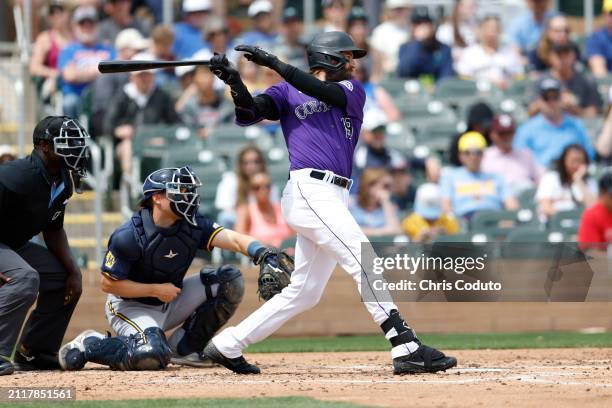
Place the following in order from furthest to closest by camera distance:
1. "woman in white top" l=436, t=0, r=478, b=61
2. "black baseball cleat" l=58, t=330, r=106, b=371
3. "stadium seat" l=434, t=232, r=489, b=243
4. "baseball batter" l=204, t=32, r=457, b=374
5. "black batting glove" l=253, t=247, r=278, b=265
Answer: "woman in white top" l=436, t=0, r=478, b=61, "stadium seat" l=434, t=232, r=489, b=243, "black baseball cleat" l=58, t=330, r=106, b=371, "black batting glove" l=253, t=247, r=278, b=265, "baseball batter" l=204, t=32, r=457, b=374

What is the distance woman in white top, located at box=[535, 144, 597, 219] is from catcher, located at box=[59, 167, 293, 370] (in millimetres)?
4910

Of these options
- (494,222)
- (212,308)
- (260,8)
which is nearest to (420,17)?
(260,8)

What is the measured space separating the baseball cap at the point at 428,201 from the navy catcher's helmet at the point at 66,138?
4841 mm

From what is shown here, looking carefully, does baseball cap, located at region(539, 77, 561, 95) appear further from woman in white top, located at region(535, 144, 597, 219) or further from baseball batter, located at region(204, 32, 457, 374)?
Answer: baseball batter, located at region(204, 32, 457, 374)

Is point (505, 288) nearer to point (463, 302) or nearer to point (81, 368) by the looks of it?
point (463, 302)

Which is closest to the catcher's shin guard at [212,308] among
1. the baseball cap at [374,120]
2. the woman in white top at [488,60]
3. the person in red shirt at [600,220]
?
the person in red shirt at [600,220]

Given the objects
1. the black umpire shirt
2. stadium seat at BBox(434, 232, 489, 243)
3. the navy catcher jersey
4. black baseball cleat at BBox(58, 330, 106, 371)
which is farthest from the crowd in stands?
the black umpire shirt

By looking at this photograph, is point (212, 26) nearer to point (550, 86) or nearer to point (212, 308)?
point (550, 86)

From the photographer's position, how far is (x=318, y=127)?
7355mm

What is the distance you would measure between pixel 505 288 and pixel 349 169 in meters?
4.12

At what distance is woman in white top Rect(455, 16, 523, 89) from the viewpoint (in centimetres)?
1470

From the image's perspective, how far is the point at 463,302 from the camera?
11.2 m

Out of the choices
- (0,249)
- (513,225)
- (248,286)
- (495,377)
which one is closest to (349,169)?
(495,377)

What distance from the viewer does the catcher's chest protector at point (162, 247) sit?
7.87m
